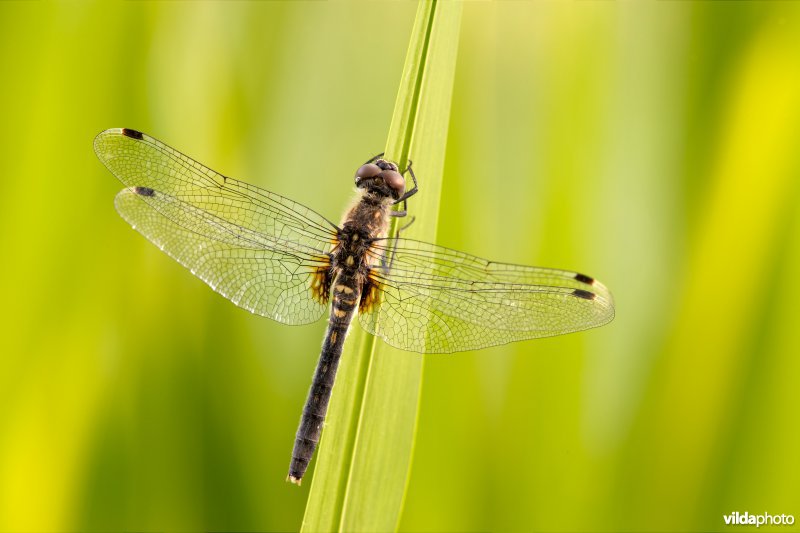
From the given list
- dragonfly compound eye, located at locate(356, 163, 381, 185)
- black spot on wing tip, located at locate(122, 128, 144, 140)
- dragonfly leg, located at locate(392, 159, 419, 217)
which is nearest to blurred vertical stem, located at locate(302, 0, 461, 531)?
dragonfly leg, located at locate(392, 159, 419, 217)

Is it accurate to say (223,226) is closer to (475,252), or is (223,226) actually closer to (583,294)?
(475,252)

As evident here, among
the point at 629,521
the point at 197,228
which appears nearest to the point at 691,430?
the point at 629,521

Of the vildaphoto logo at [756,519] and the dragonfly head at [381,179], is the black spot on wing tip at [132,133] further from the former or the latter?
the vildaphoto logo at [756,519]

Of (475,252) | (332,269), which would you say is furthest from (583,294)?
(332,269)

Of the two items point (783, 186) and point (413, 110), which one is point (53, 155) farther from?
point (783, 186)

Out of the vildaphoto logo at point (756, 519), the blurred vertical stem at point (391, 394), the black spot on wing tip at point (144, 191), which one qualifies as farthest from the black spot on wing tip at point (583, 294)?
the black spot on wing tip at point (144, 191)
